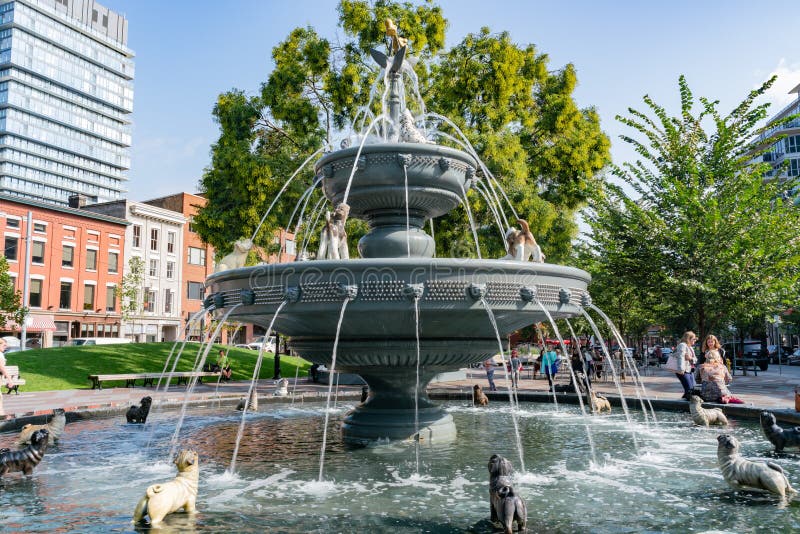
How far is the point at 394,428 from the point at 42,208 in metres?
49.9

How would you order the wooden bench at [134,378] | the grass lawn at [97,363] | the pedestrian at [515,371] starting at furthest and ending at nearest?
the grass lawn at [97,363] < the wooden bench at [134,378] < the pedestrian at [515,371]

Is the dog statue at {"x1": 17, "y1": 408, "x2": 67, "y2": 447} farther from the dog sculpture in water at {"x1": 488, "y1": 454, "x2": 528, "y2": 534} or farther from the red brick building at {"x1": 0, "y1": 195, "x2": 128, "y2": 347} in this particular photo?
the red brick building at {"x1": 0, "y1": 195, "x2": 128, "y2": 347}

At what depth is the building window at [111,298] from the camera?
A: 54312 mm

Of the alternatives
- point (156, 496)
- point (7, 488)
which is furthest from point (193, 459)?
point (7, 488)

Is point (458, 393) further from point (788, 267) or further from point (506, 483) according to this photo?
point (788, 267)

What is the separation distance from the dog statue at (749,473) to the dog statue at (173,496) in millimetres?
4908

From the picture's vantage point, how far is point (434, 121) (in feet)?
84.2

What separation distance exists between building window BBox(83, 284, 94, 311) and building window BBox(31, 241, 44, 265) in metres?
4.59

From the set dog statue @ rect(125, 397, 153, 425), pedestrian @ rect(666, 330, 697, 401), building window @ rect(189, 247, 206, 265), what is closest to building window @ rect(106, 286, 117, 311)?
building window @ rect(189, 247, 206, 265)

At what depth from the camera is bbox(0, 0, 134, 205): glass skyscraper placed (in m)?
104

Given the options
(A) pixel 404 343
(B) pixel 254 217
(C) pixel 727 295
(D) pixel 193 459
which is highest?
(B) pixel 254 217

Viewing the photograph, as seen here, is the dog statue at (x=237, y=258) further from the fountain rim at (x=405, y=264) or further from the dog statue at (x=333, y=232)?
the fountain rim at (x=405, y=264)

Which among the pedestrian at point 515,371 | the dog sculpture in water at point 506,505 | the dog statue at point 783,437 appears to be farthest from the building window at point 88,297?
the dog sculpture in water at point 506,505

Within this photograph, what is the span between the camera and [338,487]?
604 centimetres
